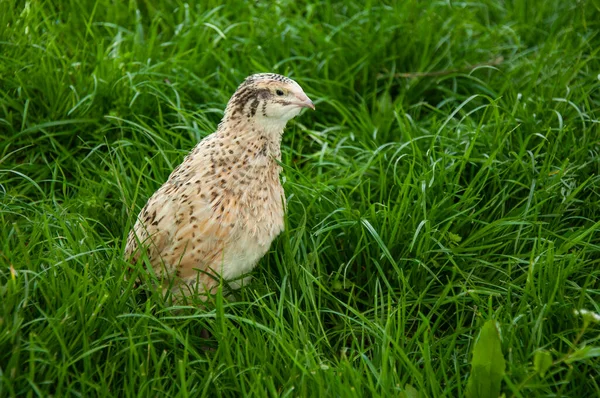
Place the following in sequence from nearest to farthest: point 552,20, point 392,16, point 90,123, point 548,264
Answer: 1. point 548,264
2. point 90,123
3. point 392,16
4. point 552,20

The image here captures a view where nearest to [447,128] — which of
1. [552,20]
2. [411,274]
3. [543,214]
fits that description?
[543,214]

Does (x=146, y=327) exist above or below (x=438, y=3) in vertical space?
below

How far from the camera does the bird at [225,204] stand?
3.65m

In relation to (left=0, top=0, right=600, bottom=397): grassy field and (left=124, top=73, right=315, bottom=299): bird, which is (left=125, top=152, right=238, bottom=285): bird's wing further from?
(left=0, top=0, right=600, bottom=397): grassy field

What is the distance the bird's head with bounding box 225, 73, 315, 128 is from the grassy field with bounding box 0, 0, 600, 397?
52cm

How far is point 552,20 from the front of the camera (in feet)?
20.0

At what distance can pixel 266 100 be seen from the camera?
382cm

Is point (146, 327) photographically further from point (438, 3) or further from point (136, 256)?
point (438, 3)

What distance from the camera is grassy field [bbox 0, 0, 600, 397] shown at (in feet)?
10.8

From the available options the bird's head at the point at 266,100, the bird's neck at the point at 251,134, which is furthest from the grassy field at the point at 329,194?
the bird's head at the point at 266,100

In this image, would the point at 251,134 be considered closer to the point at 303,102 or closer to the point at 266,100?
the point at 266,100

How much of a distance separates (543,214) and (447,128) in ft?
2.69

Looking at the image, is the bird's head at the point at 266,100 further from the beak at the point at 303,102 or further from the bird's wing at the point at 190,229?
the bird's wing at the point at 190,229

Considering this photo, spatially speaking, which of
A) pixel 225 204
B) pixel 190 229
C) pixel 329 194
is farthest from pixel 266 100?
pixel 329 194
